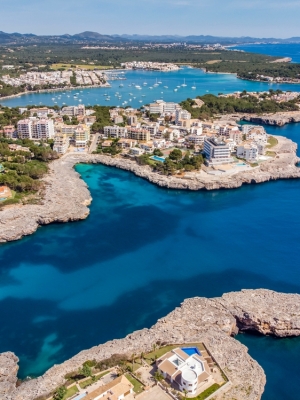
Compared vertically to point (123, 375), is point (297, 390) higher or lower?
lower

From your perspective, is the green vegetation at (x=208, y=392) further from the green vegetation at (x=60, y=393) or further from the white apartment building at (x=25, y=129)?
the white apartment building at (x=25, y=129)

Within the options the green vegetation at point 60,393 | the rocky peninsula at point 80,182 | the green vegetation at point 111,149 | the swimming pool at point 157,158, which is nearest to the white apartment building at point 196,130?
the rocky peninsula at point 80,182

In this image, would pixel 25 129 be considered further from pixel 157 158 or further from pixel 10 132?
pixel 157 158

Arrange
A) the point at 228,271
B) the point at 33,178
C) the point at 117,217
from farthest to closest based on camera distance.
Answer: the point at 33,178 → the point at 117,217 → the point at 228,271

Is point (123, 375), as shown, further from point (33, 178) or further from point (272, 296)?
point (33, 178)

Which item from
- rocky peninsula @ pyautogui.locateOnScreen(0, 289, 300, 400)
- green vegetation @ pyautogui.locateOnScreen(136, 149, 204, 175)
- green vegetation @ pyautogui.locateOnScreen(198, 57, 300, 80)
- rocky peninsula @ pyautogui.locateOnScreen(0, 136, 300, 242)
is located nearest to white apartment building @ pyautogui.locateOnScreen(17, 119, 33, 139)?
rocky peninsula @ pyautogui.locateOnScreen(0, 136, 300, 242)

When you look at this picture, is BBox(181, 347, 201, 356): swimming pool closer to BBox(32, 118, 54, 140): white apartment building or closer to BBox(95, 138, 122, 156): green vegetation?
BBox(95, 138, 122, 156): green vegetation

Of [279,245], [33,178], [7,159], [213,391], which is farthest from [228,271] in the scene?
[7,159]
